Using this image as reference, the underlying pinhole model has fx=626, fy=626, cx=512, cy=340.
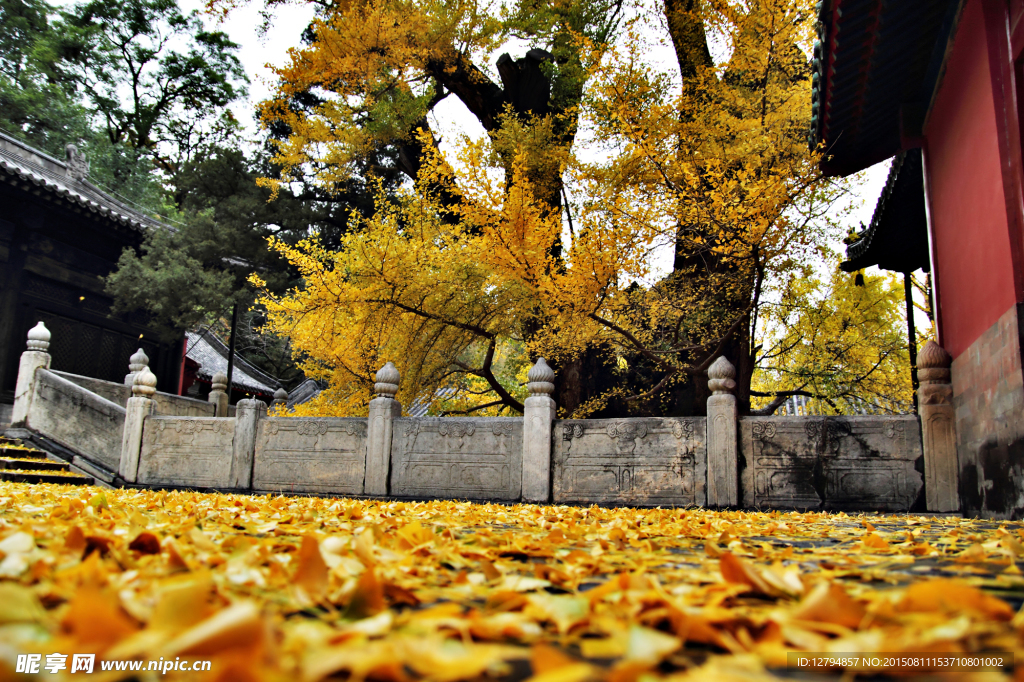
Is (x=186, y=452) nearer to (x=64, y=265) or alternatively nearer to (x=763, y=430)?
(x=64, y=265)

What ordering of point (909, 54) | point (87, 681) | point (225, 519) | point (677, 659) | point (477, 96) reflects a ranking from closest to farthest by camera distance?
point (87, 681)
point (677, 659)
point (225, 519)
point (909, 54)
point (477, 96)

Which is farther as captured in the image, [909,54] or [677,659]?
[909,54]

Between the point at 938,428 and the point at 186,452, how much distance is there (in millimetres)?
9027

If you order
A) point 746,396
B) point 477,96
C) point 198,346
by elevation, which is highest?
point 477,96

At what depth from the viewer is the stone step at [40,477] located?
8.17 meters

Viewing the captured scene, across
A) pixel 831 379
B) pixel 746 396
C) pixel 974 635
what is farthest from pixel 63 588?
pixel 831 379

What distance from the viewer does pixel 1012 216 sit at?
408 cm

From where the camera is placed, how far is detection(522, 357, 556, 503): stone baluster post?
279 inches

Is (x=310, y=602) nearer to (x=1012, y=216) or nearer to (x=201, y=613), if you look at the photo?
(x=201, y=613)

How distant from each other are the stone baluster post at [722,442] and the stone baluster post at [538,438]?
1.76 m

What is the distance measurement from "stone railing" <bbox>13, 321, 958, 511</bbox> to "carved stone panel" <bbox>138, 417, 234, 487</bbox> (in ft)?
0.06

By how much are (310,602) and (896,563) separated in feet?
5.86

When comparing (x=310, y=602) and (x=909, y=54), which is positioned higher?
(x=909, y=54)

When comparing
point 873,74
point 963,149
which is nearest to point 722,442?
point 963,149
